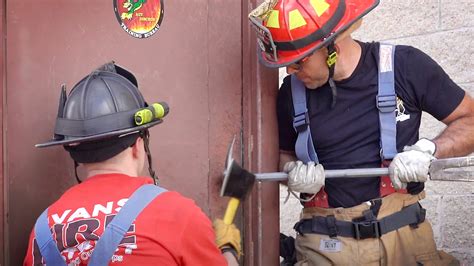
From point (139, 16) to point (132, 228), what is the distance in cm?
119

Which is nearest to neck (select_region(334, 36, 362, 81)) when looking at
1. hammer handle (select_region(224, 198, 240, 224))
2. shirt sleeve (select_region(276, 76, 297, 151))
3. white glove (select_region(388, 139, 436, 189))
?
shirt sleeve (select_region(276, 76, 297, 151))

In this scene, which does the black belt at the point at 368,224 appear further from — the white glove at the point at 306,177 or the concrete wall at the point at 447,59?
the concrete wall at the point at 447,59

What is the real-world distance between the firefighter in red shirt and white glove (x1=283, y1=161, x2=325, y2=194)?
0.61m

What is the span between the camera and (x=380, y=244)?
3.23 meters

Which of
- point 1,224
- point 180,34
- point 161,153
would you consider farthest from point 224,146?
point 1,224

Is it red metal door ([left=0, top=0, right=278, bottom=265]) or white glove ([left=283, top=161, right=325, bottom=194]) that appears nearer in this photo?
red metal door ([left=0, top=0, right=278, bottom=265])

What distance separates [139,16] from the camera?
318 centimetres

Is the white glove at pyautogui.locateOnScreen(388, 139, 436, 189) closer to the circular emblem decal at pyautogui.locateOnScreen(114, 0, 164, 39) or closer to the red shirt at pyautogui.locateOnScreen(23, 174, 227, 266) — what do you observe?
the red shirt at pyautogui.locateOnScreen(23, 174, 227, 266)

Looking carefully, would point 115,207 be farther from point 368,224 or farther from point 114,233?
point 368,224

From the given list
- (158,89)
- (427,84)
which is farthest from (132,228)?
(427,84)

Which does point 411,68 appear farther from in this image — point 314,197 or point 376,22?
point 376,22

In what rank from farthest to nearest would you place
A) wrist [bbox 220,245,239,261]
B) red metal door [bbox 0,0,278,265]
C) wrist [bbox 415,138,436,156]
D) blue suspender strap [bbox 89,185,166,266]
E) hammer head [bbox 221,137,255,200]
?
wrist [bbox 415,138,436,156] → red metal door [bbox 0,0,278,265] → wrist [bbox 220,245,239,261] → hammer head [bbox 221,137,255,200] → blue suspender strap [bbox 89,185,166,266]

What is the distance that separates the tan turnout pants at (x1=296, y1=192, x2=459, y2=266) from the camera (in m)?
3.23

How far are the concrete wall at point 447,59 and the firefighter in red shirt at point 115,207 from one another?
2.32 meters
